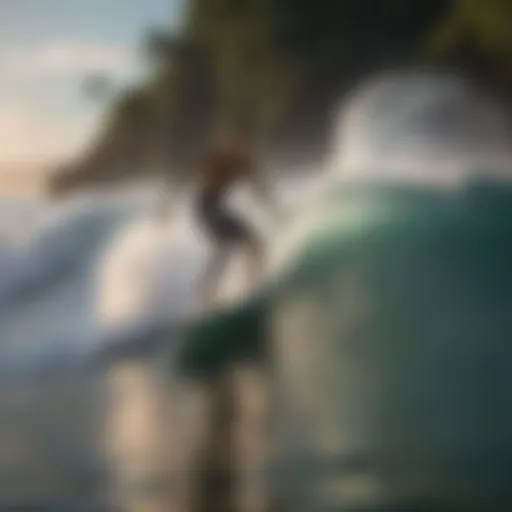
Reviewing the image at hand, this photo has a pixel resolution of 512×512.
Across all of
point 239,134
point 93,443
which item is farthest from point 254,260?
point 93,443

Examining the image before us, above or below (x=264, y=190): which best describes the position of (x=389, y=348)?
below

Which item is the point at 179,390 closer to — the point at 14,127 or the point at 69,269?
A: the point at 69,269

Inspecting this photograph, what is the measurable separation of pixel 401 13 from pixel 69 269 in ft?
1.66

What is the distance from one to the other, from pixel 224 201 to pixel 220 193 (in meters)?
0.01

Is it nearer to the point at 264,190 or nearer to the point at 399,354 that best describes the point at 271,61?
the point at 264,190

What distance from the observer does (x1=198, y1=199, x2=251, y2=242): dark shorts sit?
3.54 feet

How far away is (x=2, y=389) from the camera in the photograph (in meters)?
1.06

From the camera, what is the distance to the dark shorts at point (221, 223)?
108 cm

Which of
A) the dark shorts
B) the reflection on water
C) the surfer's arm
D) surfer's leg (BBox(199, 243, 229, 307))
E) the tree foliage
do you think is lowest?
the reflection on water

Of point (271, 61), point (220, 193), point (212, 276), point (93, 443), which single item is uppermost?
point (271, 61)

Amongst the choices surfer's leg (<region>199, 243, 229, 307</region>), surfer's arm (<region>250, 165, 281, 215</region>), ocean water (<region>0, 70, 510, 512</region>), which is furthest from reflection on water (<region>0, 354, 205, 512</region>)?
surfer's arm (<region>250, 165, 281, 215</region>)

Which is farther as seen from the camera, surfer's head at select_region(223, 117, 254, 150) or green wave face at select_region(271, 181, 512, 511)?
surfer's head at select_region(223, 117, 254, 150)

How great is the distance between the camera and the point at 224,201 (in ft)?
3.59

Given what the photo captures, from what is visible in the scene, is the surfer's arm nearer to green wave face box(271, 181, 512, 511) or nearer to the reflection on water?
green wave face box(271, 181, 512, 511)
